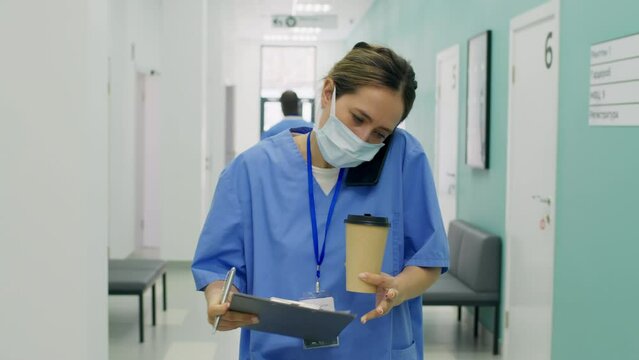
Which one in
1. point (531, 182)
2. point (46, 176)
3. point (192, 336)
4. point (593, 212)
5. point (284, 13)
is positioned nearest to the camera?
point (46, 176)

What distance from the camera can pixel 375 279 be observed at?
4.33ft

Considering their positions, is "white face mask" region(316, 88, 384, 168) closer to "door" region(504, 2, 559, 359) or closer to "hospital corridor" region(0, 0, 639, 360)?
"hospital corridor" region(0, 0, 639, 360)

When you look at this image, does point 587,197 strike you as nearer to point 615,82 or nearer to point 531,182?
point 615,82

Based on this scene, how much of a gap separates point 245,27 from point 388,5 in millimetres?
5509

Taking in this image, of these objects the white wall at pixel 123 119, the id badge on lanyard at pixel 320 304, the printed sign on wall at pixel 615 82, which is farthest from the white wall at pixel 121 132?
the id badge on lanyard at pixel 320 304

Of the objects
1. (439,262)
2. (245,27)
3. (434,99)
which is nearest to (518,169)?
(434,99)

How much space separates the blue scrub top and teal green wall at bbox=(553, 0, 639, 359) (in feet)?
6.12

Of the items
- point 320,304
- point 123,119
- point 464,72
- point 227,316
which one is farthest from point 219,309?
point 123,119

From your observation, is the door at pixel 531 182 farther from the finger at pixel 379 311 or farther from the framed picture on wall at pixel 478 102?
the finger at pixel 379 311

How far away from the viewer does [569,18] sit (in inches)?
148

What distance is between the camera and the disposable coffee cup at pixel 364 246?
133 cm

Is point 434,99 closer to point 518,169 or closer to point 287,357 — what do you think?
point 518,169

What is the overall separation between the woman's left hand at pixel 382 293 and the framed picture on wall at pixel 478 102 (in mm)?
4112

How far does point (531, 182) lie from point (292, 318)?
3.40 meters
